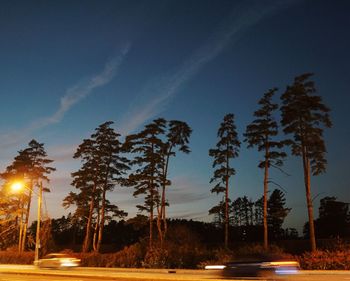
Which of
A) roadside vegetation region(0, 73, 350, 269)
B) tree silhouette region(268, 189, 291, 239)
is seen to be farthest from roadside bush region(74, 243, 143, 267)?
tree silhouette region(268, 189, 291, 239)

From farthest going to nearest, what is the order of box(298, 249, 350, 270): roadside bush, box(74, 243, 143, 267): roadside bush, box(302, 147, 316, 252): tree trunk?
1. box(302, 147, 316, 252): tree trunk
2. box(74, 243, 143, 267): roadside bush
3. box(298, 249, 350, 270): roadside bush

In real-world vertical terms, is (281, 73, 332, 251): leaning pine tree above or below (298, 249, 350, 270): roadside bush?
above

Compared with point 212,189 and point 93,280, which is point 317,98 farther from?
point 93,280

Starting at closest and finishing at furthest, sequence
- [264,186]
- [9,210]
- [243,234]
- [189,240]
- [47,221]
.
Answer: [264,186]
[189,240]
[47,221]
[9,210]
[243,234]

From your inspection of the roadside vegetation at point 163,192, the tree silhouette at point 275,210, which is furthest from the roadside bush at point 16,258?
the tree silhouette at point 275,210

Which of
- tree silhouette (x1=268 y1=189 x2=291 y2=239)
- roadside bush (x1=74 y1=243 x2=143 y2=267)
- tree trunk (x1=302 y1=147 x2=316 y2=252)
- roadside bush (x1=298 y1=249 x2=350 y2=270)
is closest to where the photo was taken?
roadside bush (x1=298 y1=249 x2=350 y2=270)

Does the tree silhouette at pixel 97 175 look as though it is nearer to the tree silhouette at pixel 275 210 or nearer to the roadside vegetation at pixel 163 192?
the roadside vegetation at pixel 163 192

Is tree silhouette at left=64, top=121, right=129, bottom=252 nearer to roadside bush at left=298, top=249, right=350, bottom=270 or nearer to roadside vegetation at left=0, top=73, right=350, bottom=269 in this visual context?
roadside vegetation at left=0, top=73, right=350, bottom=269

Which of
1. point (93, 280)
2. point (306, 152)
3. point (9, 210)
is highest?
point (306, 152)

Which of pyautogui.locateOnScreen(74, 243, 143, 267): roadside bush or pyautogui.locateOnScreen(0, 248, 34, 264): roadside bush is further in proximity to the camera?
pyautogui.locateOnScreen(0, 248, 34, 264): roadside bush

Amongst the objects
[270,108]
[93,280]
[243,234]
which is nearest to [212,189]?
[270,108]

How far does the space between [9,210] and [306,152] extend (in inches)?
1653

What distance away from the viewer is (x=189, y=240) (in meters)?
49.5

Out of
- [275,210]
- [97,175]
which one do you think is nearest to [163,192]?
[97,175]
